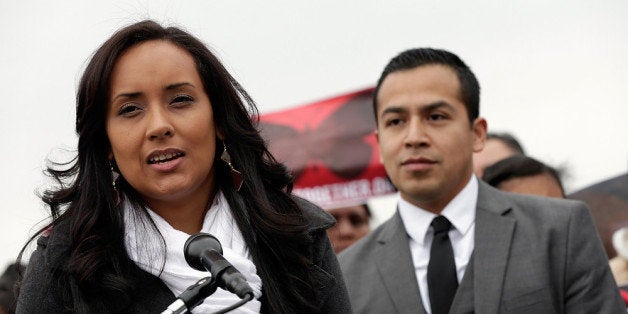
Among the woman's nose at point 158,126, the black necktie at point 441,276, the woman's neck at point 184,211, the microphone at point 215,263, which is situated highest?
the woman's nose at point 158,126

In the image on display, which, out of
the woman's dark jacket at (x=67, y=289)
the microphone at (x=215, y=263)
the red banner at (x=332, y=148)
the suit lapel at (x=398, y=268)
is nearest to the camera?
the microphone at (x=215, y=263)

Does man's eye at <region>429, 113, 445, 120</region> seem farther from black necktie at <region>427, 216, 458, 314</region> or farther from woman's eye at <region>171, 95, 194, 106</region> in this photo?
woman's eye at <region>171, 95, 194, 106</region>

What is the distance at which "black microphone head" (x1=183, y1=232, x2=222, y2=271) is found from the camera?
9.13ft

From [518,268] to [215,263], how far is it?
2.10m

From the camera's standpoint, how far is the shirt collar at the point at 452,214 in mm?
4676

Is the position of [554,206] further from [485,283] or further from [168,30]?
[168,30]

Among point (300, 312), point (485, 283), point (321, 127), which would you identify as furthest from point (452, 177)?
point (321, 127)

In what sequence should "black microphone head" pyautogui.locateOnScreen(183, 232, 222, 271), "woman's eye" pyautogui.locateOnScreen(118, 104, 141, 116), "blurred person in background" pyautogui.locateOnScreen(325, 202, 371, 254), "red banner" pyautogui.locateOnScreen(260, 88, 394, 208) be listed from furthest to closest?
"red banner" pyautogui.locateOnScreen(260, 88, 394, 208)
"blurred person in background" pyautogui.locateOnScreen(325, 202, 371, 254)
"woman's eye" pyautogui.locateOnScreen(118, 104, 141, 116)
"black microphone head" pyautogui.locateOnScreen(183, 232, 222, 271)

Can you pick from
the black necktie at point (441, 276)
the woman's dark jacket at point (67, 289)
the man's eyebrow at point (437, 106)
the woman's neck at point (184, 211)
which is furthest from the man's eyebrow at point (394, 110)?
the woman's neck at point (184, 211)

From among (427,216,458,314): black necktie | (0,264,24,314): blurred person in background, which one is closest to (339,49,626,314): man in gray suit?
(427,216,458,314): black necktie

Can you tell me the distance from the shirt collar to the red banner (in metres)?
3.55

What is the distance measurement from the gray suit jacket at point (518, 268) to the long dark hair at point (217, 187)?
1250 millimetres

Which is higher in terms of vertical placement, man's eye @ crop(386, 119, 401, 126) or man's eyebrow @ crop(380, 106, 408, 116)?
man's eyebrow @ crop(380, 106, 408, 116)

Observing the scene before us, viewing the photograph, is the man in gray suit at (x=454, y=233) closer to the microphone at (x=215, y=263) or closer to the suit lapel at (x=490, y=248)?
the suit lapel at (x=490, y=248)
